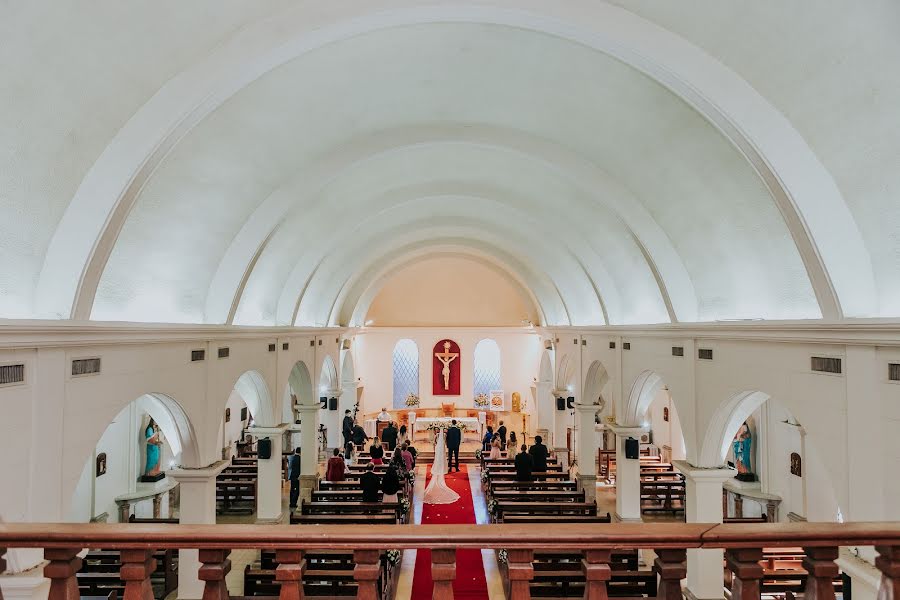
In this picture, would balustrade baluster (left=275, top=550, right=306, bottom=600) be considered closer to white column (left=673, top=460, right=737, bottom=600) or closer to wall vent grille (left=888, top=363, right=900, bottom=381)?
wall vent grille (left=888, top=363, right=900, bottom=381)

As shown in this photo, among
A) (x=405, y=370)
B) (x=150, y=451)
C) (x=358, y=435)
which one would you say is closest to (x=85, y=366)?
(x=150, y=451)

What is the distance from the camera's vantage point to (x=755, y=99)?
5.45 m

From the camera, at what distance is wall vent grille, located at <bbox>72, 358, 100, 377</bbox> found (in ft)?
18.6

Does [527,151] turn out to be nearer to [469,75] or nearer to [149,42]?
[469,75]

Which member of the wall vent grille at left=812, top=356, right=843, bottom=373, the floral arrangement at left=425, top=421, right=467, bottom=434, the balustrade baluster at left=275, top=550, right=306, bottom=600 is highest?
the wall vent grille at left=812, top=356, right=843, bottom=373

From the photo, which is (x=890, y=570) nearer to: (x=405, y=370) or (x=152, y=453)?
(x=152, y=453)

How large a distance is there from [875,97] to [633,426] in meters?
8.96

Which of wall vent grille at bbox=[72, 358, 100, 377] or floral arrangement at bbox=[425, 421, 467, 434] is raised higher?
wall vent grille at bbox=[72, 358, 100, 377]

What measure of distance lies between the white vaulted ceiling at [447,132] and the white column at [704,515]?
2.28 m

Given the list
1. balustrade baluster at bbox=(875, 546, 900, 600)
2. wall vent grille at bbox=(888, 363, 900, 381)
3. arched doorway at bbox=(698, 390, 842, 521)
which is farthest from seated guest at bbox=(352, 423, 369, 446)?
balustrade baluster at bbox=(875, 546, 900, 600)

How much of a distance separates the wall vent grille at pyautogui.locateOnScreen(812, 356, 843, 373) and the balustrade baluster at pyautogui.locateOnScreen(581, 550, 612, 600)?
175 inches

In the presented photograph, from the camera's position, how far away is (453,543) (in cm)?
230

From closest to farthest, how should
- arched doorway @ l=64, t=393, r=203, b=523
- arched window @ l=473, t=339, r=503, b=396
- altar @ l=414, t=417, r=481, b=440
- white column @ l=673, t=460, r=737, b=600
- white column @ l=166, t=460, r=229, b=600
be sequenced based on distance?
white column @ l=673, t=460, r=737, b=600 → white column @ l=166, t=460, r=229, b=600 → arched doorway @ l=64, t=393, r=203, b=523 → altar @ l=414, t=417, r=481, b=440 → arched window @ l=473, t=339, r=503, b=396

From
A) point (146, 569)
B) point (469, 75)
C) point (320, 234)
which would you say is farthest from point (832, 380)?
point (320, 234)
